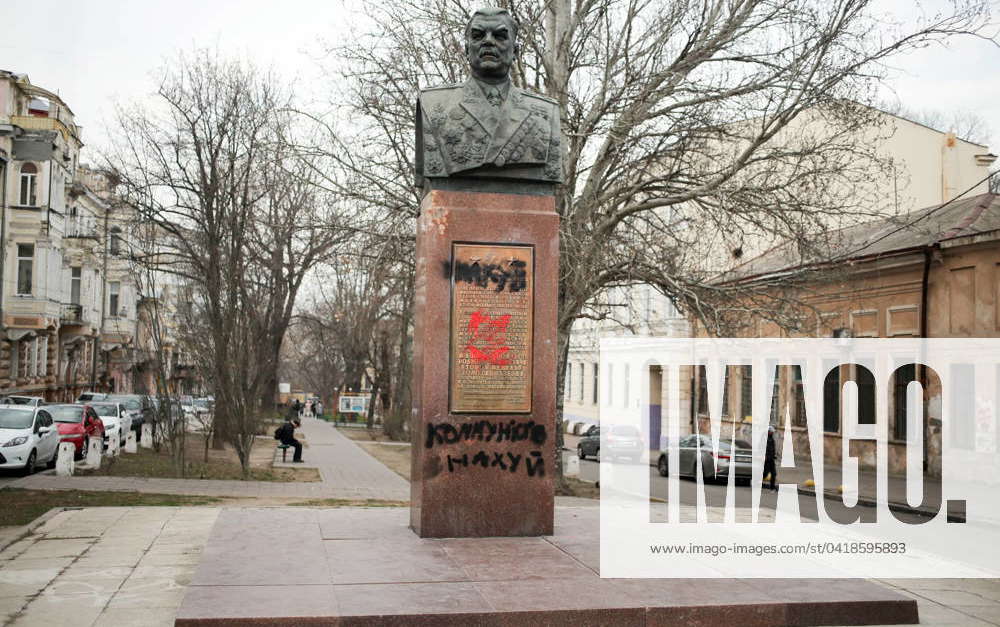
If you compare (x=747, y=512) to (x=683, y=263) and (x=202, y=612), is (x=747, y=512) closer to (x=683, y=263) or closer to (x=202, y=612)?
(x=683, y=263)

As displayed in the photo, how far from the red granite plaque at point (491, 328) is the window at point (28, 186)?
126ft

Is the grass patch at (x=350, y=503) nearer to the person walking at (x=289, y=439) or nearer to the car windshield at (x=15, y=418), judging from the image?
the car windshield at (x=15, y=418)

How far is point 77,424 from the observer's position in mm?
24656

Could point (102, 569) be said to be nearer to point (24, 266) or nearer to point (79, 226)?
point (24, 266)

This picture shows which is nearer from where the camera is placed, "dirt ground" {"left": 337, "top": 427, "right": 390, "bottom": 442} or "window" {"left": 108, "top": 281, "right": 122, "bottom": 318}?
Answer: "dirt ground" {"left": 337, "top": 427, "right": 390, "bottom": 442}

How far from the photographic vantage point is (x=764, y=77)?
18.9 m

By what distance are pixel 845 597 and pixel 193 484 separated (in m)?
15.1

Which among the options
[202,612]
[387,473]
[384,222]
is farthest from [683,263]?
[202,612]

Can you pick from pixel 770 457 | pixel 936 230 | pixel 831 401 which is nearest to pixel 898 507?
pixel 770 457

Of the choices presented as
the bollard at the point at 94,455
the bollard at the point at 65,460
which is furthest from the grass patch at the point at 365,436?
the bollard at the point at 65,460

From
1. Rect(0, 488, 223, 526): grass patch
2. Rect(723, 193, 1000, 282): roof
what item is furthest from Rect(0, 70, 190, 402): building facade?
Rect(723, 193, 1000, 282): roof

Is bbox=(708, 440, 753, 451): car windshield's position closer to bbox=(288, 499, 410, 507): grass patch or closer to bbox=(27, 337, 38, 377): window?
bbox=(288, 499, 410, 507): grass patch

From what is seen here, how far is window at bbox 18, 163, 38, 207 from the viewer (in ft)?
134

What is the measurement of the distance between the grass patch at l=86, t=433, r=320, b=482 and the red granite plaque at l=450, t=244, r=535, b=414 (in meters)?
13.7
